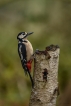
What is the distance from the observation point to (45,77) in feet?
15.0

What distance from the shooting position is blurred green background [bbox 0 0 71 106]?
1000 centimetres

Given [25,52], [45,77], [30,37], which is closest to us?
[45,77]

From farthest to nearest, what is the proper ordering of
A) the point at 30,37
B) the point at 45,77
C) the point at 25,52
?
1. the point at 30,37
2. the point at 25,52
3. the point at 45,77

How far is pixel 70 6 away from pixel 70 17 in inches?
10.0

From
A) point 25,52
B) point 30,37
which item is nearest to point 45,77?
point 25,52

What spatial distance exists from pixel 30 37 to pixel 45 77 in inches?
278

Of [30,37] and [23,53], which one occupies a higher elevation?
[23,53]

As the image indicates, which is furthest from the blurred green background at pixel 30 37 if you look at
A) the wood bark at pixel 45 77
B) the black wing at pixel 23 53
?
the wood bark at pixel 45 77

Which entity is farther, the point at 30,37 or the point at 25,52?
the point at 30,37

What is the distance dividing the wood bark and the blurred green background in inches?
180

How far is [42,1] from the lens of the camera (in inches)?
471

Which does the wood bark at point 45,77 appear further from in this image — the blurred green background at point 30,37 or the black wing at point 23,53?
the blurred green background at point 30,37

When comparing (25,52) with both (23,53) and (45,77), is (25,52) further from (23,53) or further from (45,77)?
(45,77)

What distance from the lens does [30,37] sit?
11.6m
